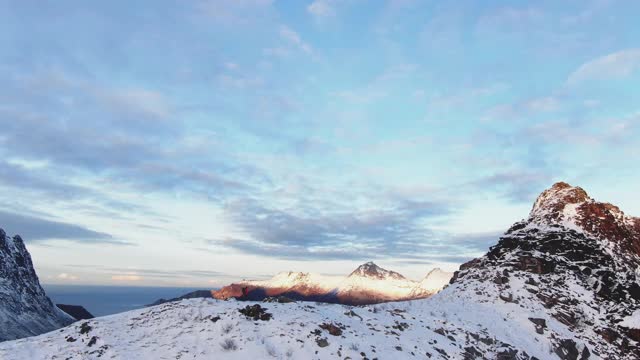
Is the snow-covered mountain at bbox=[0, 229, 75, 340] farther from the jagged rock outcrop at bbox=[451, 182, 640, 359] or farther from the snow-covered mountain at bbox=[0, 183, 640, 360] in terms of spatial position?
the jagged rock outcrop at bbox=[451, 182, 640, 359]

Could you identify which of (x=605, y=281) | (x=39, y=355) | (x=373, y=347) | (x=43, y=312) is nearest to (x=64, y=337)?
(x=39, y=355)

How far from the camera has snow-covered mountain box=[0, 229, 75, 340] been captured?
11838 centimetres

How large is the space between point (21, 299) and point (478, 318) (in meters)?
133

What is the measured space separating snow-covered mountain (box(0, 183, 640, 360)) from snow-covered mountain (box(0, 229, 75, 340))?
319 feet

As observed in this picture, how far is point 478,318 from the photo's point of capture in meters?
43.2

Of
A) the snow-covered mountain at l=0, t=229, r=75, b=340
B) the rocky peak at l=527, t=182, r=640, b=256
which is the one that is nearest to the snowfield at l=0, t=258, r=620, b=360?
the rocky peak at l=527, t=182, r=640, b=256

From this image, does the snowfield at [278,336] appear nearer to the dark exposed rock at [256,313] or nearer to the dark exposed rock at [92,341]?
the dark exposed rock at [92,341]

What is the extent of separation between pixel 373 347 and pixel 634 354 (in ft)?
97.6

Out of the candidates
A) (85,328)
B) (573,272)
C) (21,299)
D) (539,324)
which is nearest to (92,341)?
(85,328)

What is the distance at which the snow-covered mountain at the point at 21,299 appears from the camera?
118375 millimetres

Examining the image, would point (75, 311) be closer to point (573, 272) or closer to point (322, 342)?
point (573, 272)

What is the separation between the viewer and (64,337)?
28.5 m

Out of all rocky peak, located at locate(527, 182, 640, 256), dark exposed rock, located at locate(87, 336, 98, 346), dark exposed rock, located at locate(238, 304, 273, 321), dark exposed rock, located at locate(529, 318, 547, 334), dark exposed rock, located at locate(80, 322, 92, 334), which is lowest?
dark exposed rock, located at locate(529, 318, 547, 334)

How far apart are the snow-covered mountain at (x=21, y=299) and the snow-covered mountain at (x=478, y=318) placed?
97.2 meters
